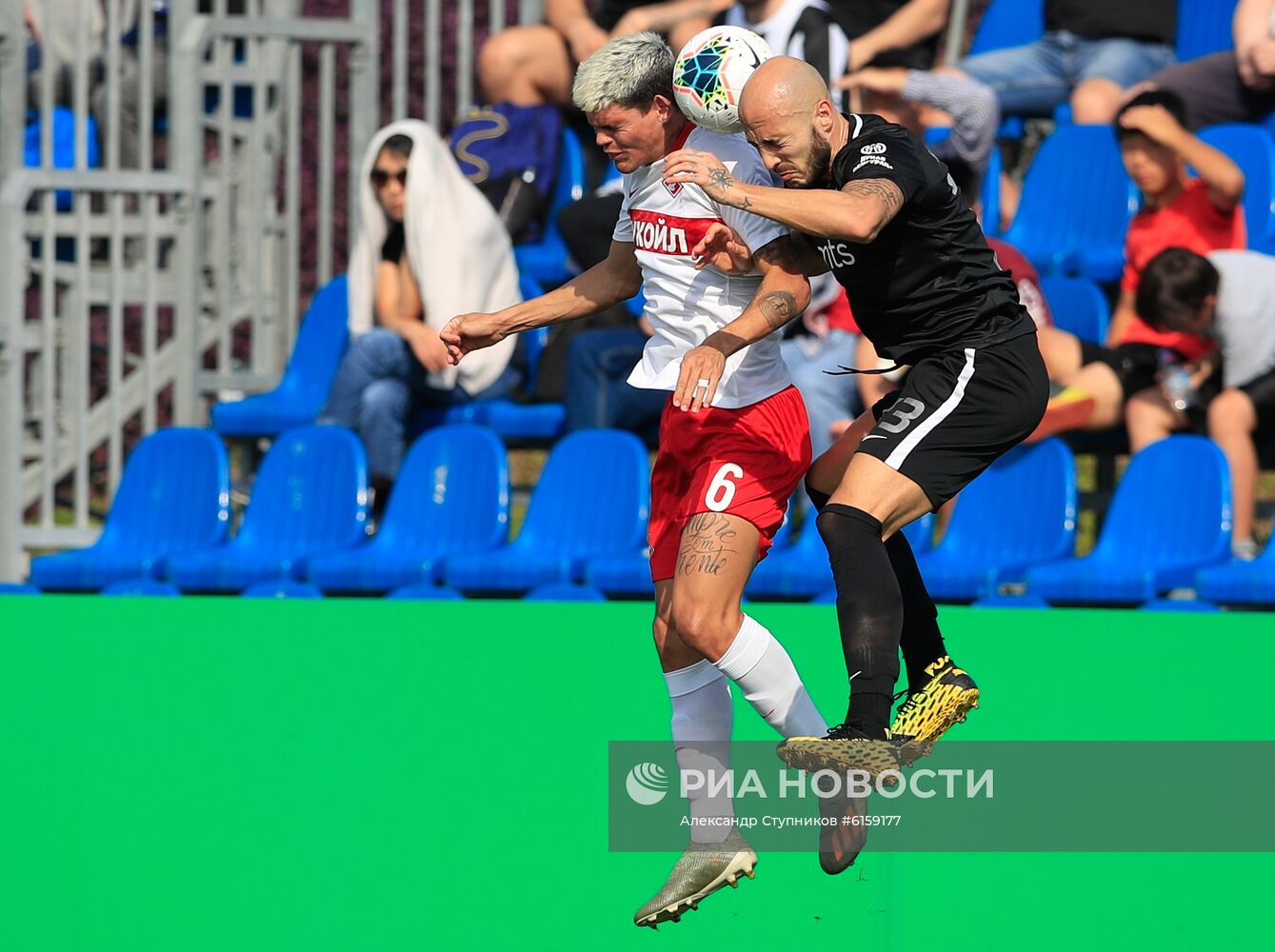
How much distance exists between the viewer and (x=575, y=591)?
6.86m

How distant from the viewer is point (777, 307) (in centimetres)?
398

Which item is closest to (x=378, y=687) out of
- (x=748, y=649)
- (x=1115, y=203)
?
(x=748, y=649)

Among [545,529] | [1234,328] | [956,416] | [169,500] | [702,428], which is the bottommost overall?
[169,500]

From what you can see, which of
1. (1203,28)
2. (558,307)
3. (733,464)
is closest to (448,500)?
(558,307)

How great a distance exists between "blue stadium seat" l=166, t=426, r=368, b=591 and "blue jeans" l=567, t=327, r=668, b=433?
0.90 m

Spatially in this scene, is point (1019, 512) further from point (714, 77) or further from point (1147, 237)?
point (714, 77)

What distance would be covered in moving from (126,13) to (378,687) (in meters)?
5.44

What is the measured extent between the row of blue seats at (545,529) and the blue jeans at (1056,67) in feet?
8.10

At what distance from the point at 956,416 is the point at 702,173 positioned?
2.60 ft

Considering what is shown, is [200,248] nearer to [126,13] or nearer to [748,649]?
[126,13]

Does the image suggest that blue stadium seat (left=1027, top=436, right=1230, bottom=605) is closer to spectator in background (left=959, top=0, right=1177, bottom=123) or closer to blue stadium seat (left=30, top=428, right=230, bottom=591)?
spectator in background (left=959, top=0, right=1177, bottom=123)

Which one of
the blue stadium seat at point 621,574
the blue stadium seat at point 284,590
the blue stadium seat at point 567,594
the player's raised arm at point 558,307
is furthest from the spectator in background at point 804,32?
the player's raised arm at point 558,307

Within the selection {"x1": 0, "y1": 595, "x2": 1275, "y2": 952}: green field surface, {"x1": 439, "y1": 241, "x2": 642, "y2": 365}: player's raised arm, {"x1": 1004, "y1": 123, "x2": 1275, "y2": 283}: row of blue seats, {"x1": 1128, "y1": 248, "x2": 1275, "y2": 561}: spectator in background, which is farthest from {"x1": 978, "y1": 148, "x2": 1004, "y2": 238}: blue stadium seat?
{"x1": 439, "y1": 241, "x2": 642, "y2": 365}: player's raised arm

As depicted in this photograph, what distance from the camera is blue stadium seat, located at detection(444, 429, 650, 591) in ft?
23.4
